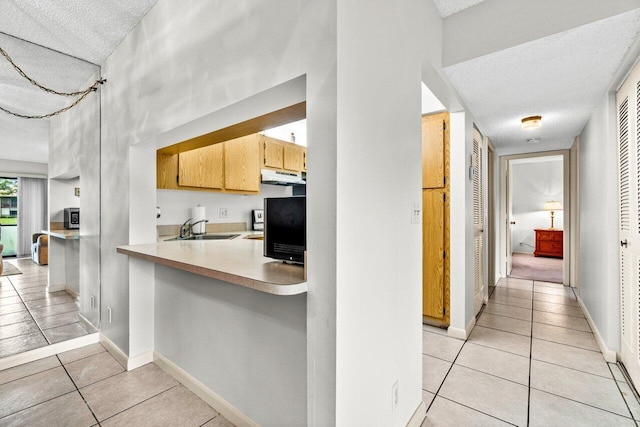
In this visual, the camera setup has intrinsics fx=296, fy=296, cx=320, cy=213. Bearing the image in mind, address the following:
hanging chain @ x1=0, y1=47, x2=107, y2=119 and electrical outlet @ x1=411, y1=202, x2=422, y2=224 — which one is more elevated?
hanging chain @ x1=0, y1=47, x2=107, y2=119

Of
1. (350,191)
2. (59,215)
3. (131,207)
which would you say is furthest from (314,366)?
(59,215)

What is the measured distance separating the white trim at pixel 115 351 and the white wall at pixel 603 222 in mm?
3703

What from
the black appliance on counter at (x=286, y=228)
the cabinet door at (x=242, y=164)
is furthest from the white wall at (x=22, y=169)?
the black appliance on counter at (x=286, y=228)

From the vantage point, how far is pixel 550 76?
2.15m

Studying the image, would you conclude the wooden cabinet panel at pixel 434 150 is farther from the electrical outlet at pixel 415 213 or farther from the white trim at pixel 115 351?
the white trim at pixel 115 351

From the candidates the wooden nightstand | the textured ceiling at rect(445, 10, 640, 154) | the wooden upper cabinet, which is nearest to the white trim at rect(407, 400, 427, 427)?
the wooden upper cabinet

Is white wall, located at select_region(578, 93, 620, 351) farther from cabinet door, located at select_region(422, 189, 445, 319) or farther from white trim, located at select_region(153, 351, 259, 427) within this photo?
white trim, located at select_region(153, 351, 259, 427)

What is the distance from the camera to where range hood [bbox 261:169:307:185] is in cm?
389

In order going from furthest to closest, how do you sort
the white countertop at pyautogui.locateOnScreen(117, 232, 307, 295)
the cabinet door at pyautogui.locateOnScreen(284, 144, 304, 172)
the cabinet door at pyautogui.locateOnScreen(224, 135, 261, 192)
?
the cabinet door at pyautogui.locateOnScreen(284, 144, 304, 172), the cabinet door at pyautogui.locateOnScreen(224, 135, 261, 192), the white countertop at pyautogui.locateOnScreen(117, 232, 307, 295)

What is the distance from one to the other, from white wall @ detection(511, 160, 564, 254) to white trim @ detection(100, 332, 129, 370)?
848 centimetres

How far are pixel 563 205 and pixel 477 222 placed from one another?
8.05 ft

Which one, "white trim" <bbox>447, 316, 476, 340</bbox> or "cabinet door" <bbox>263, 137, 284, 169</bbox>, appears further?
"cabinet door" <bbox>263, 137, 284, 169</bbox>

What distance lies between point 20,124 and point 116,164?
598 mm

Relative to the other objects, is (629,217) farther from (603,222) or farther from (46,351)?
(46,351)
